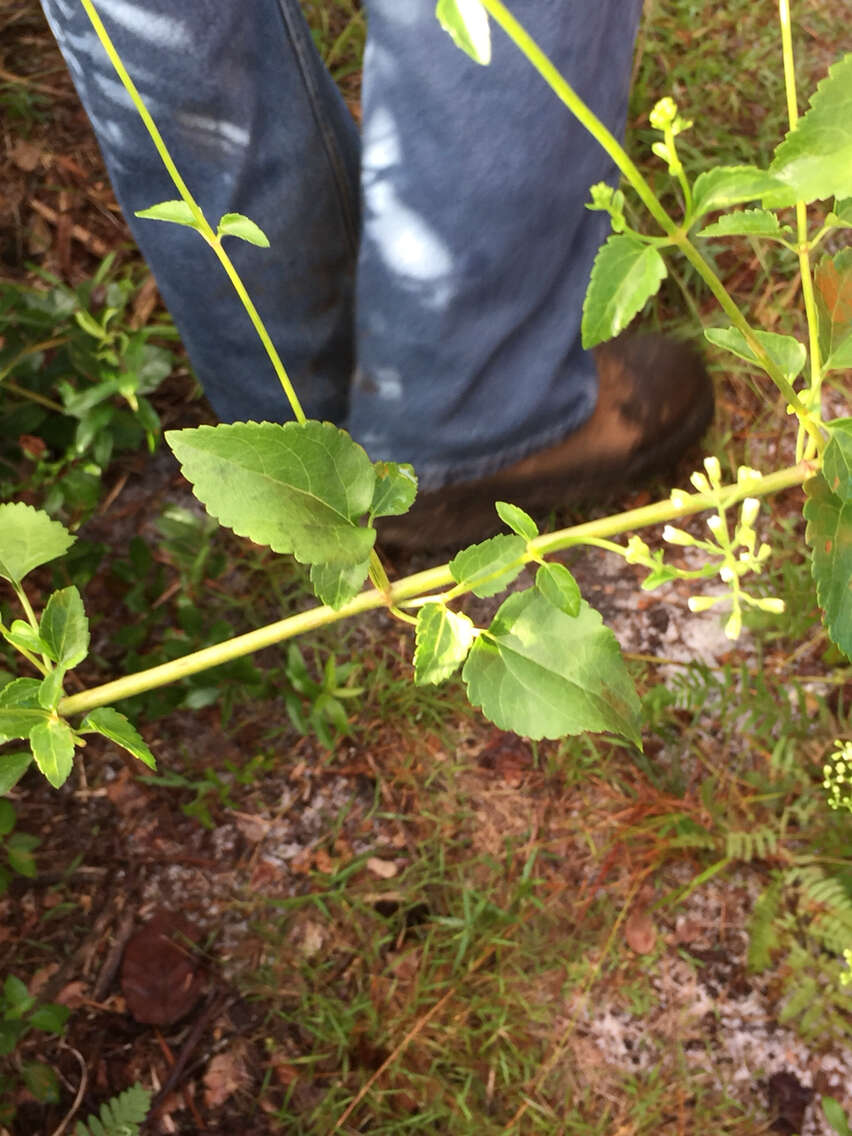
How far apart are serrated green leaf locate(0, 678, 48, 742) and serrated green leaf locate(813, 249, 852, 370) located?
790 millimetres

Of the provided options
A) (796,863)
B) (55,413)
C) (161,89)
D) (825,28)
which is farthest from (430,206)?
(825,28)

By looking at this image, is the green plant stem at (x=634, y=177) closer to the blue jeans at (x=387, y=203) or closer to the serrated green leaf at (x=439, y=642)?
the serrated green leaf at (x=439, y=642)

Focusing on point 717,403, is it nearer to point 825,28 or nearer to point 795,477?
point 825,28

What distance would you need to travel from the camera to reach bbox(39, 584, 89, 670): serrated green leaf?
0.96 meters

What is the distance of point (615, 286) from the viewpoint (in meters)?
0.71

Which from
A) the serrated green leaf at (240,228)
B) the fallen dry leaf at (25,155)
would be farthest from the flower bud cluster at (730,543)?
the fallen dry leaf at (25,155)

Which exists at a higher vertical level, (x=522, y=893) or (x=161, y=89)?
(x=161, y=89)

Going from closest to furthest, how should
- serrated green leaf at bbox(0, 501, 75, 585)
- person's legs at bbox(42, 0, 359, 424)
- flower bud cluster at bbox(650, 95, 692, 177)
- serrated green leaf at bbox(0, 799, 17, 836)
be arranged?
1. flower bud cluster at bbox(650, 95, 692, 177)
2. serrated green leaf at bbox(0, 501, 75, 585)
3. person's legs at bbox(42, 0, 359, 424)
4. serrated green leaf at bbox(0, 799, 17, 836)

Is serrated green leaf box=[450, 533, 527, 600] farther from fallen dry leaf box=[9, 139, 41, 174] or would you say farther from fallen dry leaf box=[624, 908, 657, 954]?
fallen dry leaf box=[9, 139, 41, 174]

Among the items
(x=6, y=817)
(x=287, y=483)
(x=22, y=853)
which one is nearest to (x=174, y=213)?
(x=287, y=483)

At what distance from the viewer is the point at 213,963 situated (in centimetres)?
197

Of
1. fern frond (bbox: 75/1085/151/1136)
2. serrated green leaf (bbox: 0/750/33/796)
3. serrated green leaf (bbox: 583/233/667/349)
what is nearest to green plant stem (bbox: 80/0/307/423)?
serrated green leaf (bbox: 583/233/667/349)

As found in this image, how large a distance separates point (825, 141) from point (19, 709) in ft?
2.63

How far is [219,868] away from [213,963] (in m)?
0.18
